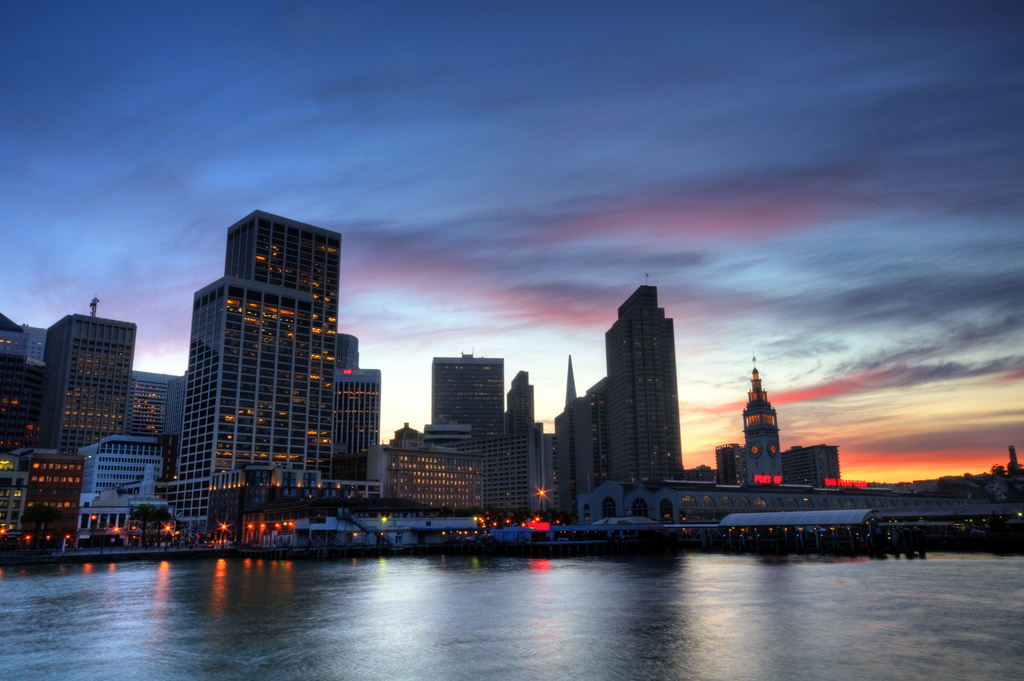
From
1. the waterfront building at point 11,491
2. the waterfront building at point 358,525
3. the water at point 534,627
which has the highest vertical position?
the waterfront building at point 11,491

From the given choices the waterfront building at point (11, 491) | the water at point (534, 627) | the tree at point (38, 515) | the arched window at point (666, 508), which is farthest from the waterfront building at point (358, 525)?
the water at point (534, 627)

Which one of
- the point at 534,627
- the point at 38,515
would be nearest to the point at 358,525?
the point at 38,515

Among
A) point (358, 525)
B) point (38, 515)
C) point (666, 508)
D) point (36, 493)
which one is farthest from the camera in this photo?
point (666, 508)

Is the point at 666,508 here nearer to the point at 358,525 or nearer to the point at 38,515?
the point at 358,525

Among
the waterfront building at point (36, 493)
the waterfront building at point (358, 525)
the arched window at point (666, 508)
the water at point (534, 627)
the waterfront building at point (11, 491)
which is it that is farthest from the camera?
the arched window at point (666, 508)

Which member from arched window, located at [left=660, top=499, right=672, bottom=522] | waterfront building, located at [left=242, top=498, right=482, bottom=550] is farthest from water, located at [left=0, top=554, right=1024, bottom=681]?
arched window, located at [left=660, top=499, right=672, bottom=522]

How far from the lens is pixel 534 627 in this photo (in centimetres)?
5566

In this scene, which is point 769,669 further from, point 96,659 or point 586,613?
point 96,659

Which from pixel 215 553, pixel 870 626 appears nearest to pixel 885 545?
pixel 870 626

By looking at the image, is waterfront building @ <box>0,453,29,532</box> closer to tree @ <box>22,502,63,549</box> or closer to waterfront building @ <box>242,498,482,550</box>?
tree @ <box>22,502,63,549</box>

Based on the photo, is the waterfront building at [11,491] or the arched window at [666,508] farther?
the arched window at [666,508]

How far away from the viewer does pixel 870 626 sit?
2095 inches

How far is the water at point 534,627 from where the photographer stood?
139ft

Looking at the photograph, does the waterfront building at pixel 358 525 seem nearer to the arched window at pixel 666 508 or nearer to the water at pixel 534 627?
the arched window at pixel 666 508
